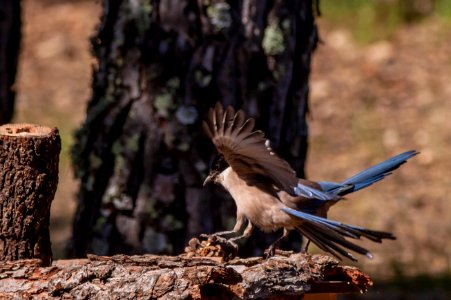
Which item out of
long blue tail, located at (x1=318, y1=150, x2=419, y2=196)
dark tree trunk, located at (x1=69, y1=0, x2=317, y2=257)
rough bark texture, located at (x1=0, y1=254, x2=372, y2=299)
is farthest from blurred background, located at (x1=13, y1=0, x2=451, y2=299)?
rough bark texture, located at (x1=0, y1=254, x2=372, y2=299)

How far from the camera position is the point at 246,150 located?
3766 mm

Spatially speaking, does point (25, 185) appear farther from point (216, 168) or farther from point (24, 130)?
point (216, 168)

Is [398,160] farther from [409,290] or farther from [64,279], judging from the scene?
[409,290]

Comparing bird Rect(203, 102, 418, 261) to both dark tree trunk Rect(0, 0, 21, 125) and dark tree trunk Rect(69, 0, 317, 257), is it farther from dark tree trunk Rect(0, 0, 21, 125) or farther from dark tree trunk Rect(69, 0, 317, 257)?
dark tree trunk Rect(0, 0, 21, 125)

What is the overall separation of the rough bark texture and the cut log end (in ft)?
1.25

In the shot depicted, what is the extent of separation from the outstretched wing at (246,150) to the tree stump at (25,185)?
710 mm

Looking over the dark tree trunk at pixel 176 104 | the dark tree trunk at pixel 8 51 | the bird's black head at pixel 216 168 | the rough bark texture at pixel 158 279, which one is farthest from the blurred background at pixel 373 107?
the rough bark texture at pixel 158 279

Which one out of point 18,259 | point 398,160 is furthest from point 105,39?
point 18,259

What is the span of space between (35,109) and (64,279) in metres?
6.85

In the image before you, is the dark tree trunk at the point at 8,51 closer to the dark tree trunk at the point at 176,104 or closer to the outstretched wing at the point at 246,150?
the dark tree trunk at the point at 176,104

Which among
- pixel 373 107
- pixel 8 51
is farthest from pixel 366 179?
pixel 373 107

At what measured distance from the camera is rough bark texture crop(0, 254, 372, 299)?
2918 millimetres

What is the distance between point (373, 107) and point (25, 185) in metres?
6.25

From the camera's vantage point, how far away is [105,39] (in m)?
4.80
